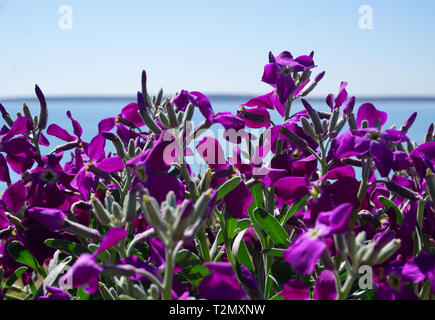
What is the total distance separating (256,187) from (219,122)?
0.19m

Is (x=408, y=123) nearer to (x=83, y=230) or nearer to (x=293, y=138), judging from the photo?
(x=293, y=138)

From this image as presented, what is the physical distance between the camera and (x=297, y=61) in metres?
0.87

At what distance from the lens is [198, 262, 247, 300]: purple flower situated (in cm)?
53

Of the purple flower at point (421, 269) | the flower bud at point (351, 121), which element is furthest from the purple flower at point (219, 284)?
the flower bud at point (351, 121)

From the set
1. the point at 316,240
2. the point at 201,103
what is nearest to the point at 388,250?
the point at 316,240

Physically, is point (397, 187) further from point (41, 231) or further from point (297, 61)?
point (41, 231)

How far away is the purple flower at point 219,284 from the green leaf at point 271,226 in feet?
0.67

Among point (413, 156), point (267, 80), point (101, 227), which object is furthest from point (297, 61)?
point (101, 227)

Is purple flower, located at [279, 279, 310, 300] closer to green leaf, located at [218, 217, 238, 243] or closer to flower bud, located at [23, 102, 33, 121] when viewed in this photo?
green leaf, located at [218, 217, 238, 243]

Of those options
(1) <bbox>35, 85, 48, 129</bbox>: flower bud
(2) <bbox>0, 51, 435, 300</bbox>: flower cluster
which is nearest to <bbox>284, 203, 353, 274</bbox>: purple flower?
(2) <bbox>0, 51, 435, 300</bbox>: flower cluster

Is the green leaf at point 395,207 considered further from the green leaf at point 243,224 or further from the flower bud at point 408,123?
the green leaf at point 243,224

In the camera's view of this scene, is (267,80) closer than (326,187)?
No

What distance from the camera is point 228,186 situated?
71 centimetres

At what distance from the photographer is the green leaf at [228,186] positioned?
2.30 ft
